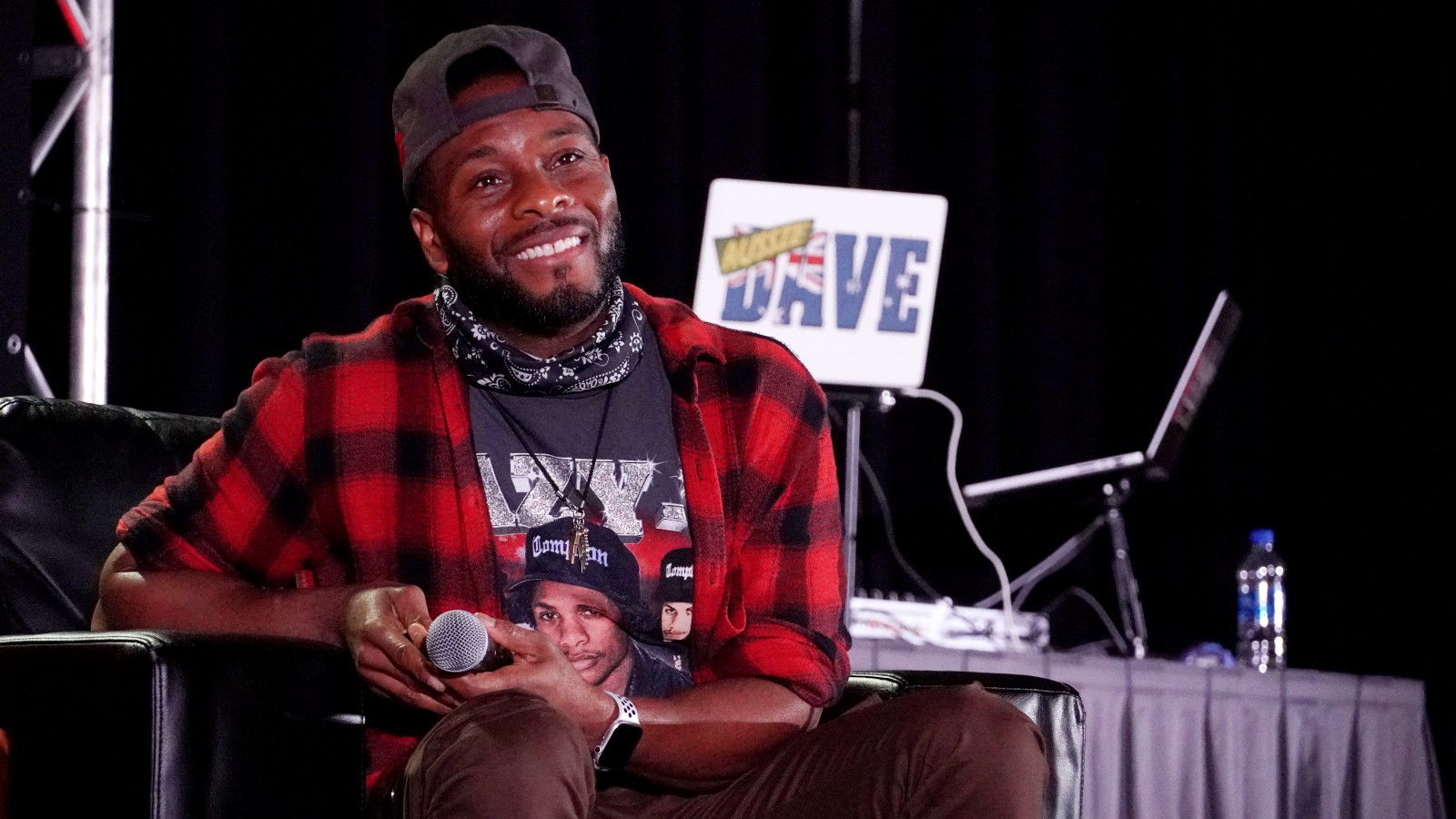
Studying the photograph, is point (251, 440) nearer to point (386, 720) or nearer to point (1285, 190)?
point (386, 720)

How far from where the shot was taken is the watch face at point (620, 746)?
4.50 feet

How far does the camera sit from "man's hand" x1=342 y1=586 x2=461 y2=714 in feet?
4.43

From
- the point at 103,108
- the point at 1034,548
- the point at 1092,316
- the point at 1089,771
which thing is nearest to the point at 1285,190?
the point at 1092,316

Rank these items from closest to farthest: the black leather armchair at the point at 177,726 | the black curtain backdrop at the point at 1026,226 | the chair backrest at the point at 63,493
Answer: the black leather armchair at the point at 177,726 → the chair backrest at the point at 63,493 → the black curtain backdrop at the point at 1026,226

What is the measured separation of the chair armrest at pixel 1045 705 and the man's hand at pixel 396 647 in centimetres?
A: 49

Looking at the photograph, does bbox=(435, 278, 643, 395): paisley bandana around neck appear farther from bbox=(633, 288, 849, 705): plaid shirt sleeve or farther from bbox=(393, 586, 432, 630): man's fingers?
bbox=(393, 586, 432, 630): man's fingers

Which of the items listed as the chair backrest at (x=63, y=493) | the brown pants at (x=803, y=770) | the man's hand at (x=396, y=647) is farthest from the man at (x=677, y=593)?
the chair backrest at (x=63, y=493)

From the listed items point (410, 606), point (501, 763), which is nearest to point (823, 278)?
point (410, 606)

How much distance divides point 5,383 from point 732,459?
51.0 inches

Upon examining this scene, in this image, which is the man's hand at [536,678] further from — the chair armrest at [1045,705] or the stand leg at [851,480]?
the stand leg at [851,480]

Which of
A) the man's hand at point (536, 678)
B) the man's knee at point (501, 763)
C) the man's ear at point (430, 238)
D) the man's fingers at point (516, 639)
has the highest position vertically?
the man's ear at point (430, 238)

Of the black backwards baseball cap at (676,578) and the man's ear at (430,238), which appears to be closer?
the black backwards baseball cap at (676,578)

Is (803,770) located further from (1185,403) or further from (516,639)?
(1185,403)

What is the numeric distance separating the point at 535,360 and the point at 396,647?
1.30 feet
